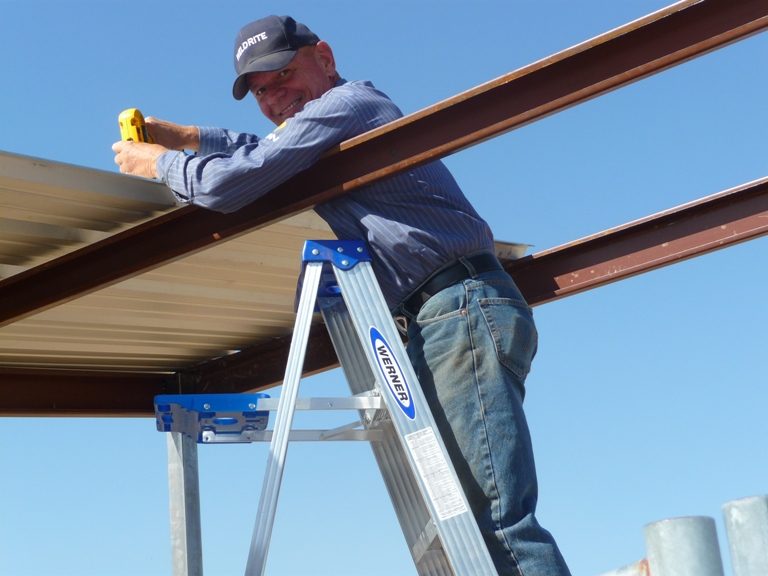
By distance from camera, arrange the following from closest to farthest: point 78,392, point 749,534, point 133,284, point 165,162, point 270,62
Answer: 1. point 749,534
2. point 165,162
3. point 270,62
4. point 133,284
5. point 78,392

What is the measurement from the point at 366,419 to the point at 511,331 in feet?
2.46

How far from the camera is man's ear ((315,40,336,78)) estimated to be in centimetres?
437

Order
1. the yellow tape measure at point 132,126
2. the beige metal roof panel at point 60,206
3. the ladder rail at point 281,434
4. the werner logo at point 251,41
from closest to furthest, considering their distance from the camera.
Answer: the ladder rail at point 281,434, the werner logo at point 251,41, the yellow tape measure at point 132,126, the beige metal roof panel at point 60,206

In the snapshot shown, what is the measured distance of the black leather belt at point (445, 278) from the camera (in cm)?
381

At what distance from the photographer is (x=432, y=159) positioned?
12.5 ft

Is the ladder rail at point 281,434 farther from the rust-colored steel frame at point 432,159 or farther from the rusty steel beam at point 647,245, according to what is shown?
the rusty steel beam at point 647,245

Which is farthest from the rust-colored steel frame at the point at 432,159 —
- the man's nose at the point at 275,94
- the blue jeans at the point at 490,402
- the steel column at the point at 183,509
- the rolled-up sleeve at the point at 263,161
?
the steel column at the point at 183,509

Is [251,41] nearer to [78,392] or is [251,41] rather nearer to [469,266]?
[469,266]

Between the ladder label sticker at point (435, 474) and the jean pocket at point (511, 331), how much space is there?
1.37ft

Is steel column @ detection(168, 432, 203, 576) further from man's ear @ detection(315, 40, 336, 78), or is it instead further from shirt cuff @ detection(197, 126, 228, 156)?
man's ear @ detection(315, 40, 336, 78)

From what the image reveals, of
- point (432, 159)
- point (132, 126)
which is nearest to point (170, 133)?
point (132, 126)

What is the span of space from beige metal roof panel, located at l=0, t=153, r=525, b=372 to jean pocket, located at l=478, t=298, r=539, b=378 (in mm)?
1988

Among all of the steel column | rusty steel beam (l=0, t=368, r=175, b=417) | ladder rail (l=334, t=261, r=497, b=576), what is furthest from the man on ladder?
rusty steel beam (l=0, t=368, r=175, b=417)

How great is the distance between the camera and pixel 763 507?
1.47 meters
